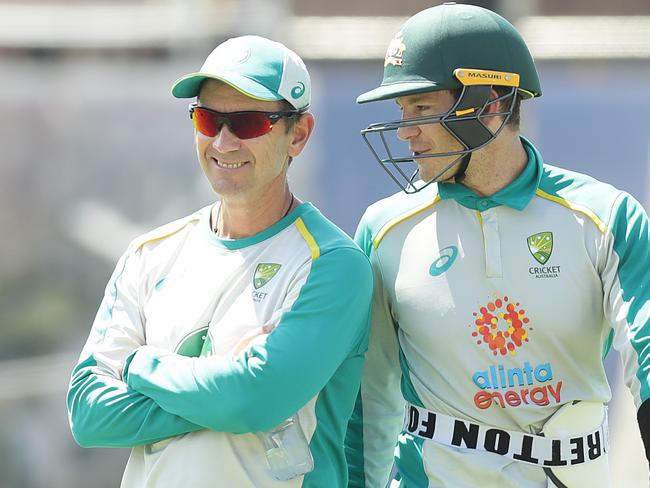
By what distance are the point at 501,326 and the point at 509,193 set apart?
1.15 feet

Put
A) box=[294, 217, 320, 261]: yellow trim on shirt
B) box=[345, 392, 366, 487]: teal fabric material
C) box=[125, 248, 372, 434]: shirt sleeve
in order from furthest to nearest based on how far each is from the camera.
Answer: box=[345, 392, 366, 487]: teal fabric material, box=[294, 217, 320, 261]: yellow trim on shirt, box=[125, 248, 372, 434]: shirt sleeve

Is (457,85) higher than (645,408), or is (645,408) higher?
(457,85)

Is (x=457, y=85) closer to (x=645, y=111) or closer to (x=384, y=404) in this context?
(x=384, y=404)

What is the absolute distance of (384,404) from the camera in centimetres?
353

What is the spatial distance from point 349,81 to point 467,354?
4.60 m

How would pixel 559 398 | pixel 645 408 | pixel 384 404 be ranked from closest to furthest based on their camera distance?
pixel 645 408, pixel 559 398, pixel 384 404

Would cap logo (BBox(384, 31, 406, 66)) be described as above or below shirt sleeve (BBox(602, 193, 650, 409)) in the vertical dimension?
above

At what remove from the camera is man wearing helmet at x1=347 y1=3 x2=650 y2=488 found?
10.5ft

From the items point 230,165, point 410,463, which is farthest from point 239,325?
point 410,463

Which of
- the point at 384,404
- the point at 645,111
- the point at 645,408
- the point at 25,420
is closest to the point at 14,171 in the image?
the point at 25,420

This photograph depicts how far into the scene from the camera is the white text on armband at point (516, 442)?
3.21 meters

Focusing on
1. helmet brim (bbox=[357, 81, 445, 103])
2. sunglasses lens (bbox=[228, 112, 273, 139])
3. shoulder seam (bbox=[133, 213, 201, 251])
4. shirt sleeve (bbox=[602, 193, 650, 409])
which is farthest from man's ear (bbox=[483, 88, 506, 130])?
shoulder seam (bbox=[133, 213, 201, 251])

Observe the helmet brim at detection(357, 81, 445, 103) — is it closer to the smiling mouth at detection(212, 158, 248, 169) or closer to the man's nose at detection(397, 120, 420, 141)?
the man's nose at detection(397, 120, 420, 141)

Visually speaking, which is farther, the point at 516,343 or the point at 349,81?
the point at 349,81
